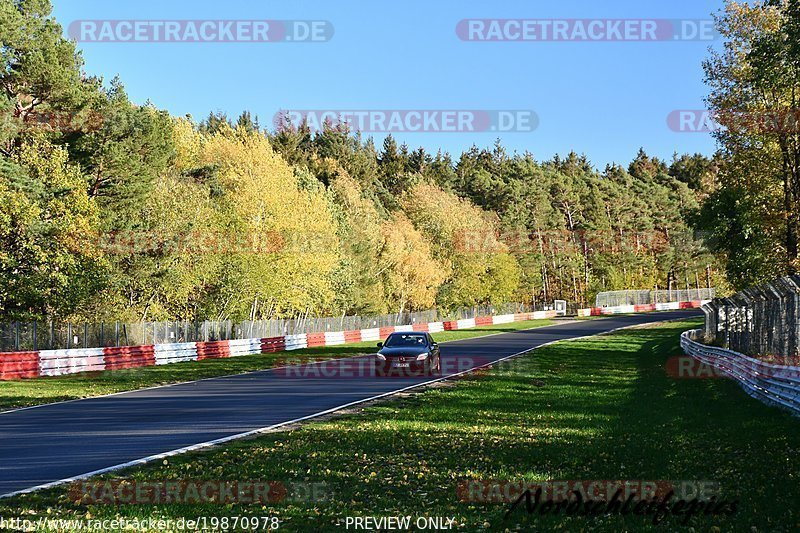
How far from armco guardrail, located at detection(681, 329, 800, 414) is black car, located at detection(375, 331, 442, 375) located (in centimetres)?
944

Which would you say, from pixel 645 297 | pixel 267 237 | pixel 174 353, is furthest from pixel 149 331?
pixel 645 297

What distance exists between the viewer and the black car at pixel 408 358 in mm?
28438

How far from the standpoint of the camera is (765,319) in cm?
2345

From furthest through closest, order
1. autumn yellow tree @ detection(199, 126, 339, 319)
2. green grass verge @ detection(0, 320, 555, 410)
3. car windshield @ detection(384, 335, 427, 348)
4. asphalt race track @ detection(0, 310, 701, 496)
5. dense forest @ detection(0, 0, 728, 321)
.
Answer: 1. autumn yellow tree @ detection(199, 126, 339, 319)
2. dense forest @ detection(0, 0, 728, 321)
3. car windshield @ detection(384, 335, 427, 348)
4. green grass verge @ detection(0, 320, 555, 410)
5. asphalt race track @ detection(0, 310, 701, 496)

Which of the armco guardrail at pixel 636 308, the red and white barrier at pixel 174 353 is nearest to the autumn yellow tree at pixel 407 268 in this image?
the armco guardrail at pixel 636 308

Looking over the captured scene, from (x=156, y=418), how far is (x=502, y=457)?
26.0ft

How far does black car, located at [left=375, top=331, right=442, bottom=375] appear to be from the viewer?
28.4 meters

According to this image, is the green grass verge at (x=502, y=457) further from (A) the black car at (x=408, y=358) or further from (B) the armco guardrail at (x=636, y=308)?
(B) the armco guardrail at (x=636, y=308)

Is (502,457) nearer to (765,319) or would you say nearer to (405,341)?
(765,319)

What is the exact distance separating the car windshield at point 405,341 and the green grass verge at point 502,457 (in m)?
6.18

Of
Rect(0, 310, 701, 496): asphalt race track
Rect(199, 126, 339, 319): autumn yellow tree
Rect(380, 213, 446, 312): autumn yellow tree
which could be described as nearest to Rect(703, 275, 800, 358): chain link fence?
Rect(0, 310, 701, 496): asphalt race track

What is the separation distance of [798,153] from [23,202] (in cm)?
3333

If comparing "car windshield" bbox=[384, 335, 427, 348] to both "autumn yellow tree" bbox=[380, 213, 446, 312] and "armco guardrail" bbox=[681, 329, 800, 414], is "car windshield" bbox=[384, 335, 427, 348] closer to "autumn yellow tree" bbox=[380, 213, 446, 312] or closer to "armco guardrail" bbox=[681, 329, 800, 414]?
"armco guardrail" bbox=[681, 329, 800, 414]

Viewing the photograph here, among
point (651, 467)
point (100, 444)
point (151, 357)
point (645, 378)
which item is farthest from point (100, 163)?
point (651, 467)
